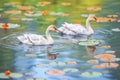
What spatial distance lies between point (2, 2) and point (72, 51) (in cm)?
581

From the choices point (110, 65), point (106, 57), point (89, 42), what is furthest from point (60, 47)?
point (110, 65)

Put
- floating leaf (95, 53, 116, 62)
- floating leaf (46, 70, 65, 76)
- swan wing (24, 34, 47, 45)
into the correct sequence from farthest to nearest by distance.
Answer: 1. swan wing (24, 34, 47, 45)
2. floating leaf (95, 53, 116, 62)
3. floating leaf (46, 70, 65, 76)

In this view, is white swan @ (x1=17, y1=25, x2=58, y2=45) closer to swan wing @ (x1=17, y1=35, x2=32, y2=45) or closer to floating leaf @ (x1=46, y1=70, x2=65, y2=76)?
swan wing @ (x1=17, y1=35, x2=32, y2=45)

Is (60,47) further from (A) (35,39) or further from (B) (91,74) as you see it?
(B) (91,74)

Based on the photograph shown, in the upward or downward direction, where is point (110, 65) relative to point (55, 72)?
upward

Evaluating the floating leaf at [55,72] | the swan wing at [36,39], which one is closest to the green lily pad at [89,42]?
the swan wing at [36,39]

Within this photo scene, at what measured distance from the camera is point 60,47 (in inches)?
389

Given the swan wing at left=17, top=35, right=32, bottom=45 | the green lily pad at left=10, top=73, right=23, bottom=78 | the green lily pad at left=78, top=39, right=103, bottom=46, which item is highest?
the swan wing at left=17, top=35, right=32, bottom=45

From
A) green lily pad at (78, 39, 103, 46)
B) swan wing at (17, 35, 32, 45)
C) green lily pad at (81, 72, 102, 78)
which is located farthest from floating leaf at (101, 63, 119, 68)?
swan wing at (17, 35, 32, 45)

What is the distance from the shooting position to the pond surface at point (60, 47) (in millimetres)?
8398

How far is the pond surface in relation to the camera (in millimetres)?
8398

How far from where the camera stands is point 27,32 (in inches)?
433

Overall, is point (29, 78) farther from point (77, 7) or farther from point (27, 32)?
point (77, 7)

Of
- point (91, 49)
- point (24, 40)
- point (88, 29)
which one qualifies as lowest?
point (91, 49)
